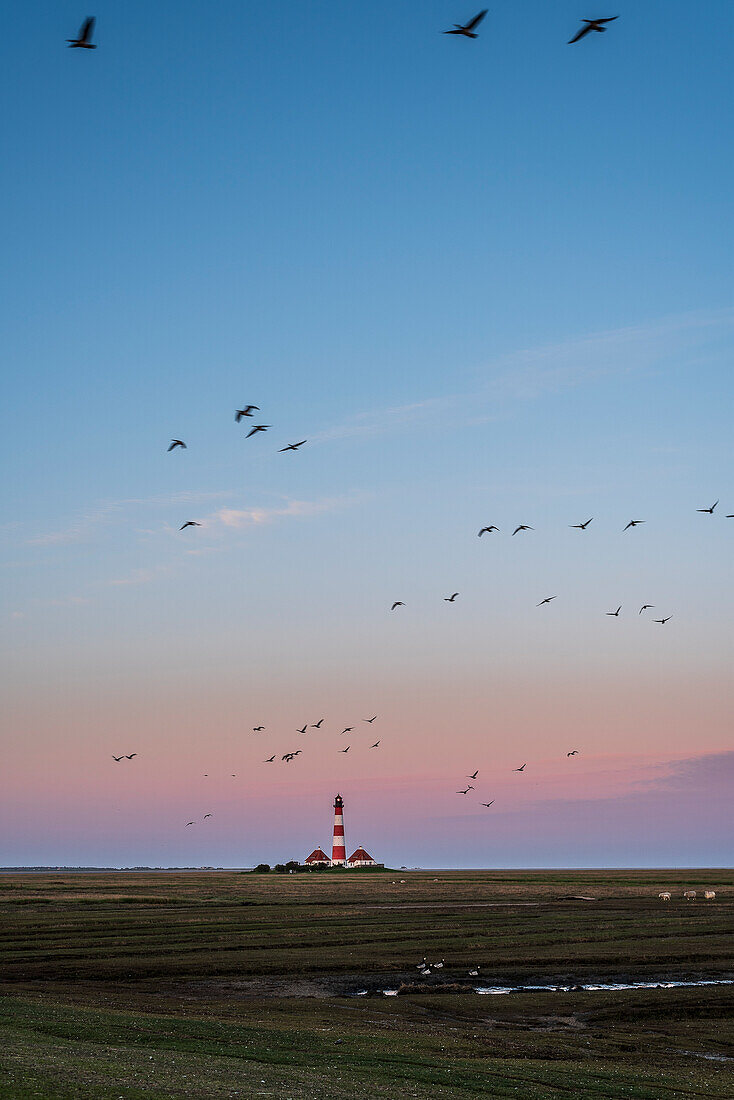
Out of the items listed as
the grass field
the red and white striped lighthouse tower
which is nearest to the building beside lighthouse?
the red and white striped lighthouse tower

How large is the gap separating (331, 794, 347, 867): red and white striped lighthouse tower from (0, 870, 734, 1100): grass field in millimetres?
93747

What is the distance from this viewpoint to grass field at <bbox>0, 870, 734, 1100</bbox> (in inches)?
792

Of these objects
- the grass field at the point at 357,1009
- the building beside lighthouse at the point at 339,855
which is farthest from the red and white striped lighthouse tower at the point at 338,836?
the grass field at the point at 357,1009

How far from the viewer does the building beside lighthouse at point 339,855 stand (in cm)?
16412

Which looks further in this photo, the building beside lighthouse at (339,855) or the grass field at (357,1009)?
the building beside lighthouse at (339,855)

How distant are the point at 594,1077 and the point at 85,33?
24.7 metres

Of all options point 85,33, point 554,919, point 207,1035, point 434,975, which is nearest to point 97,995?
point 207,1035

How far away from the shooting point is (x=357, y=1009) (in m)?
33.0

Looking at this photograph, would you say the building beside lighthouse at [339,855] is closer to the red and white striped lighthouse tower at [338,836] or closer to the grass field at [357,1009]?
the red and white striped lighthouse tower at [338,836]

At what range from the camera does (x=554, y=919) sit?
66.7 meters

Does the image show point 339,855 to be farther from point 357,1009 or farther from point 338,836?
point 357,1009

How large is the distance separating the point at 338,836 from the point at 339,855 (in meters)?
6.85

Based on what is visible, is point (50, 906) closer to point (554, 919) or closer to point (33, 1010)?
Answer: point (554, 919)

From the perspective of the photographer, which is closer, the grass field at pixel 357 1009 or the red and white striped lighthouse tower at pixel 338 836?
the grass field at pixel 357 1009
